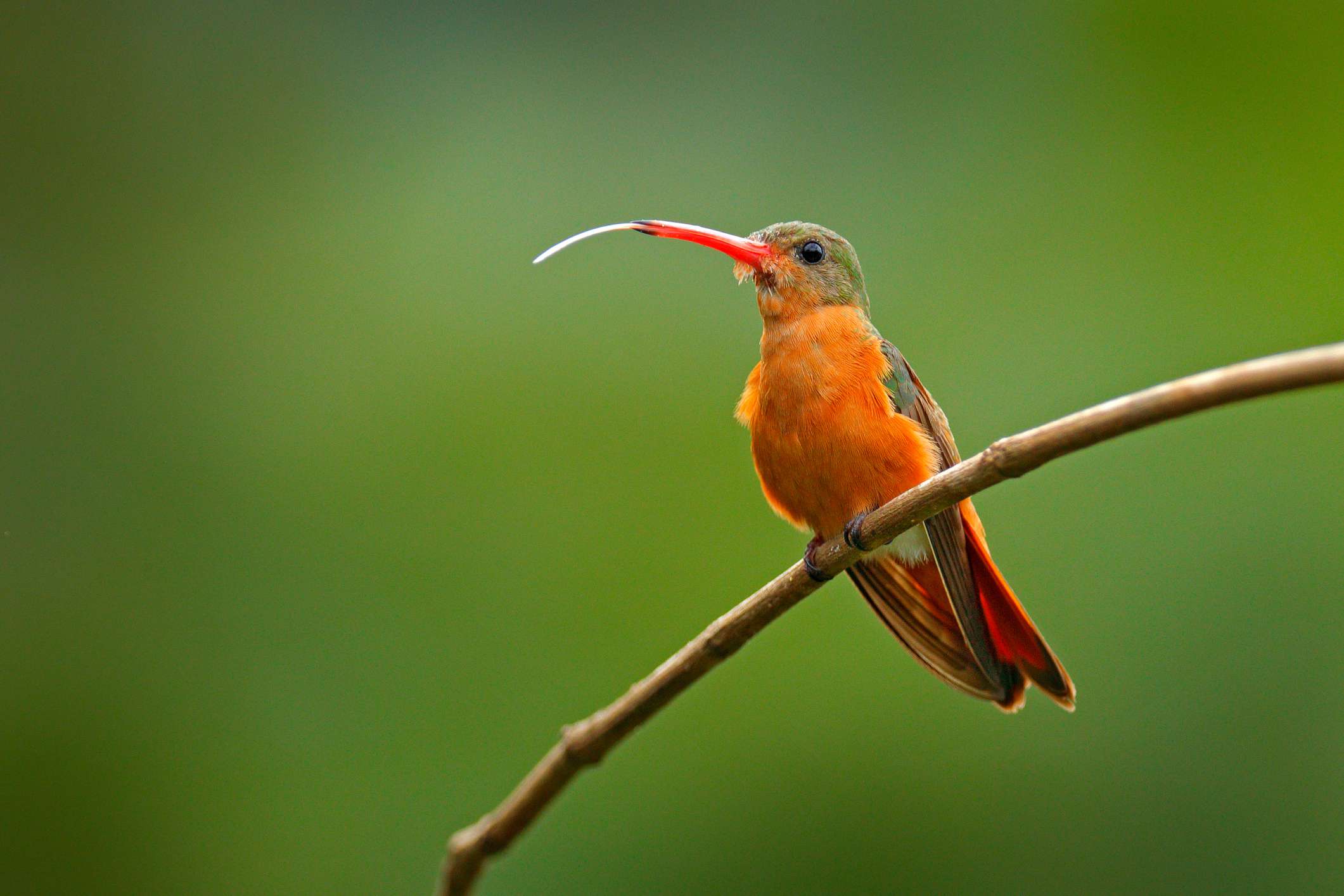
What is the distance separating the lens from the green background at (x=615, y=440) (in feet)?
9.86

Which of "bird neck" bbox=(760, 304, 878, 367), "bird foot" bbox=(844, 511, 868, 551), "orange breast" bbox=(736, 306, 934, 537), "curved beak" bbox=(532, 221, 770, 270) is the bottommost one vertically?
"bird foot" bbox=(844, 511, 868, 551)

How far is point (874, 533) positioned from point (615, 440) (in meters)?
2.01

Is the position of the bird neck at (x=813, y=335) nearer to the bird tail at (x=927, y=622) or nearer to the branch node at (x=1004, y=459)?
the bird tail at (x=927, y=622)

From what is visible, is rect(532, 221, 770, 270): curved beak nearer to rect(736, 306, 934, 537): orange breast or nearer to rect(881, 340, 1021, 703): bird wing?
rect(736, 306, 934, 537): orange breast

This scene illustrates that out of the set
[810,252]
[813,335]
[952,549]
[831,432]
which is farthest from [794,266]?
[952,549]

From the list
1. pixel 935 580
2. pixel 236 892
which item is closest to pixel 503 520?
pixel 236 892

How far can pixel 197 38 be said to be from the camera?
373 cm

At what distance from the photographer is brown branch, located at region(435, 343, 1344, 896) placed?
870 millimetres

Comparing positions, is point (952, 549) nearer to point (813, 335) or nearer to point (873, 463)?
point (873, 463)

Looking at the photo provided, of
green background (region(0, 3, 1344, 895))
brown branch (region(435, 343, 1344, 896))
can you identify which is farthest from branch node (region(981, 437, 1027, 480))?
green background (region(0, 3, 1344, 895))

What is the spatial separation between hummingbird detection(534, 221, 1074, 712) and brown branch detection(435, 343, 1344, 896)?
14 cm

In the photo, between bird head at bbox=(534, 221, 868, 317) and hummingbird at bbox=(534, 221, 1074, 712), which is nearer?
hummingbird at bbox=(534, 221, 1074, 712)

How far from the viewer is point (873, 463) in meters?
1.88

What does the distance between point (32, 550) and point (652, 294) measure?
204cm
